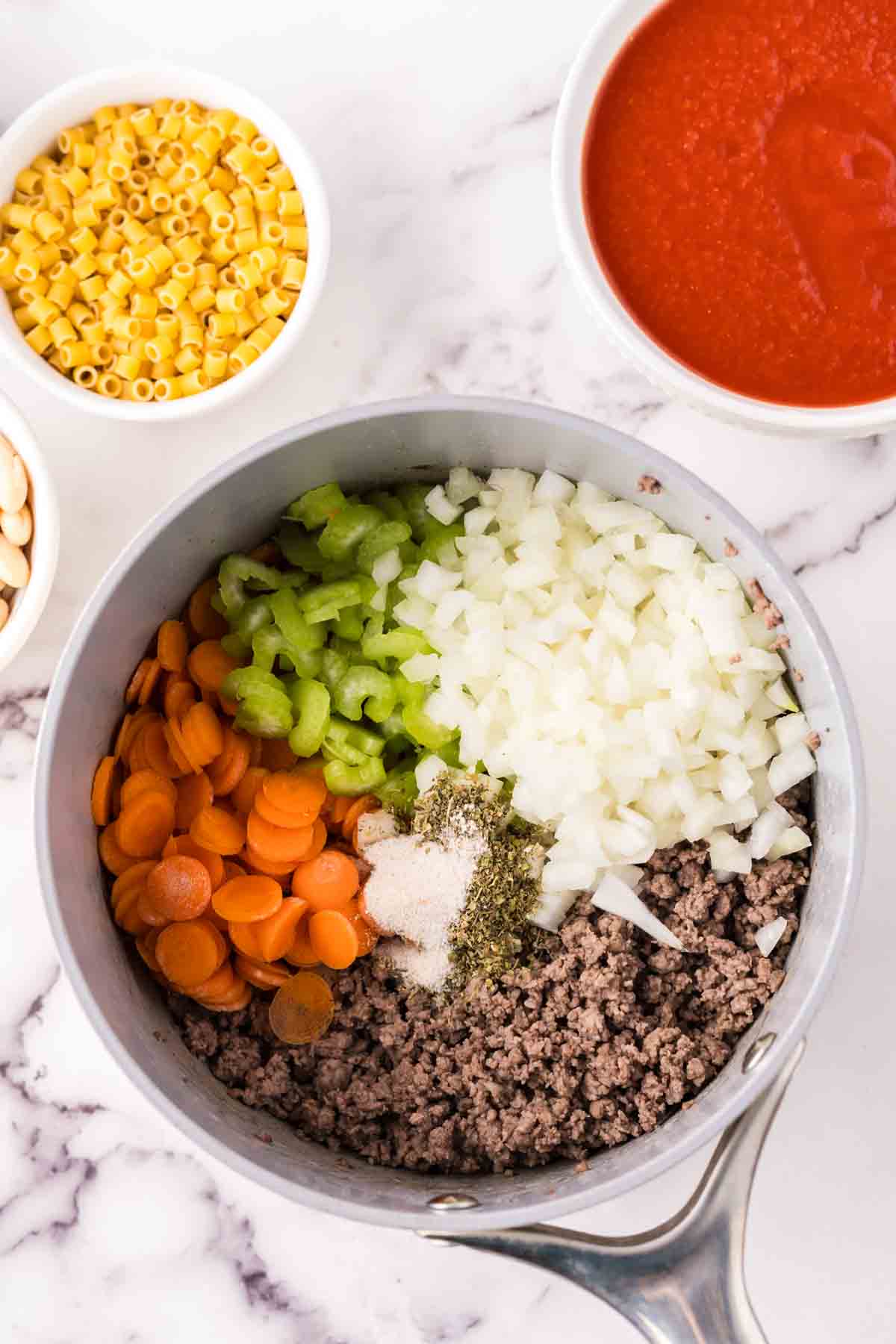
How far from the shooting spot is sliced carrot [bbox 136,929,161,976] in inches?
77.0

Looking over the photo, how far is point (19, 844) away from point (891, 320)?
1507 millimetres

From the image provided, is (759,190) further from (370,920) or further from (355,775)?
(370,920)

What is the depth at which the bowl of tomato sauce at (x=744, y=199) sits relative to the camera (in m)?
1.84

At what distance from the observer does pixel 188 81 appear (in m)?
2.08

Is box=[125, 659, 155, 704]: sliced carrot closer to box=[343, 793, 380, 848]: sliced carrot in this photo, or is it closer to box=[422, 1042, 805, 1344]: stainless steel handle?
box=[343, 793, 380, 848]: sliced carrot

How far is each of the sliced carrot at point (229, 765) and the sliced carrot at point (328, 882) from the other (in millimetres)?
166

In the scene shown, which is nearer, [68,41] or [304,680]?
[304,680]

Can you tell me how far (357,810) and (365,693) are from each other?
0.18 metres

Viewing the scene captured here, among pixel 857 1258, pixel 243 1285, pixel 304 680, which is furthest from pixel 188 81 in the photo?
pixel 857 1258

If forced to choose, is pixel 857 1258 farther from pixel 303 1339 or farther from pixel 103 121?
pixel 103 121

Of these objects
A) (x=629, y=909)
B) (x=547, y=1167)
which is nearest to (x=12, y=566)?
(x=629, y=909)

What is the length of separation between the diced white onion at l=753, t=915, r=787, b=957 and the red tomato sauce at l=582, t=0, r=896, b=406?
72 centimetres

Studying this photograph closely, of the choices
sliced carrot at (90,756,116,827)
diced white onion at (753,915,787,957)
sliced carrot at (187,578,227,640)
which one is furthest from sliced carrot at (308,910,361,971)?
diced white onion at (753,915,787,957)

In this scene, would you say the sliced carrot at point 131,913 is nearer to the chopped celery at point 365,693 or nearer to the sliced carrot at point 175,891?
the sliced carrot at point 175,891
